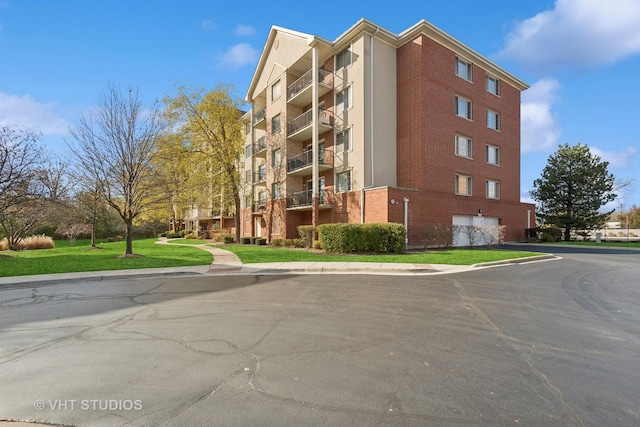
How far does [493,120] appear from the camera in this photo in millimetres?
27078

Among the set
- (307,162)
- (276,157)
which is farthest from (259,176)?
(307,162)

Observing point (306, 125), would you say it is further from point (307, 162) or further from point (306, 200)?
point (306, 200)

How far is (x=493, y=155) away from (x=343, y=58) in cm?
1459

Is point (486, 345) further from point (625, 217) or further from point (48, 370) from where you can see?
point (625, 217)

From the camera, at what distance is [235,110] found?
29000 mm

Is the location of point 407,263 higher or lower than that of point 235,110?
lower

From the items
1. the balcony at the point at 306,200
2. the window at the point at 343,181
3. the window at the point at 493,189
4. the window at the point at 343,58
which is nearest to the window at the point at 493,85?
the window at the point at 493,189

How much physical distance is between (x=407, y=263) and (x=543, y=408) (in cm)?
1011

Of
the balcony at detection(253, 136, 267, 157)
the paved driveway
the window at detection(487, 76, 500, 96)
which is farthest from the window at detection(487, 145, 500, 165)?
the paved driveway

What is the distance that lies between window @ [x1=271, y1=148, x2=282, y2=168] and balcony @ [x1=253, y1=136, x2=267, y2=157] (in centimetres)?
245

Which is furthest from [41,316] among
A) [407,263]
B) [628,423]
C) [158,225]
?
[158,225]

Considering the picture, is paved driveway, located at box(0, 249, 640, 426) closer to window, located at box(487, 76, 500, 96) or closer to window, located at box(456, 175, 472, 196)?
window, located at box(456, 175, 472, 196)

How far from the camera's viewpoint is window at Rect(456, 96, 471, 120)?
24219mm

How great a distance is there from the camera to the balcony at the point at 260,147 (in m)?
31.1
